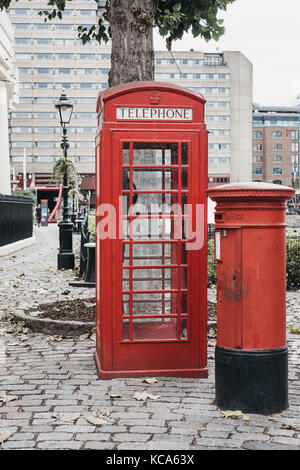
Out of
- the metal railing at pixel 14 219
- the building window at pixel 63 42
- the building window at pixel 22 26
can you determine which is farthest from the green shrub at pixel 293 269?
the building window at pixel 22 26

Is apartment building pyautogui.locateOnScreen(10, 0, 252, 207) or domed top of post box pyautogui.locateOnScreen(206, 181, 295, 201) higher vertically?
apartment building pyautogui.locateOnScreen(10, 0, 252, 207)

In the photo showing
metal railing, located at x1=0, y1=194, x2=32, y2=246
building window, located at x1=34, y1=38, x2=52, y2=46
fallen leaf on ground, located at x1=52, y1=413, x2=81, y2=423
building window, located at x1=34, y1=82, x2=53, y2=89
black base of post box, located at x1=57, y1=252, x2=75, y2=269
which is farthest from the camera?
building window, located at x1=34, y1=38, x2=52, y2=46

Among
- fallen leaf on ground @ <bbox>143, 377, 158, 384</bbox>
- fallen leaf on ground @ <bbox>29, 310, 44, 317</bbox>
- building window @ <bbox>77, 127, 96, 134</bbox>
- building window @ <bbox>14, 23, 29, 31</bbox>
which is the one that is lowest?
fallen leaf on ground @ <bbox>143, 377, 158, 384</bbox>

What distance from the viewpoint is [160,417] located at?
13.2 feet

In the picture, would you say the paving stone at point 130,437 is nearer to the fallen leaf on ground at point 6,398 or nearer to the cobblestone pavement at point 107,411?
the cobblestone pavement at point 107,411

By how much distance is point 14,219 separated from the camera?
19.1m

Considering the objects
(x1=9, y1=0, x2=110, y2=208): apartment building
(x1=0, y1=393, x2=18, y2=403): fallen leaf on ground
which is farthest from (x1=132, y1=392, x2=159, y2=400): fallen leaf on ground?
(x1=9, y1=0, x2=110, y2=208): apartment building

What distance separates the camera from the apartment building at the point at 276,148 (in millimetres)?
121312

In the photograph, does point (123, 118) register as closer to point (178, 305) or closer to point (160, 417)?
point (178, 305)

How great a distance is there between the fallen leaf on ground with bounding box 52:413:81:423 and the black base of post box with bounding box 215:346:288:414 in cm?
104

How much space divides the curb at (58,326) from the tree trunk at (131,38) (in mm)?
2918

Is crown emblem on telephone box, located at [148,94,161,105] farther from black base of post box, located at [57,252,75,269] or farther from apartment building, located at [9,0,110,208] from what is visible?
apartment building, located at [9,0,110,208]

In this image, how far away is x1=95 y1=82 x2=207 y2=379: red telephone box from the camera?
4777mm

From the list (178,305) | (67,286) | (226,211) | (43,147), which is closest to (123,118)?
(226,211)
